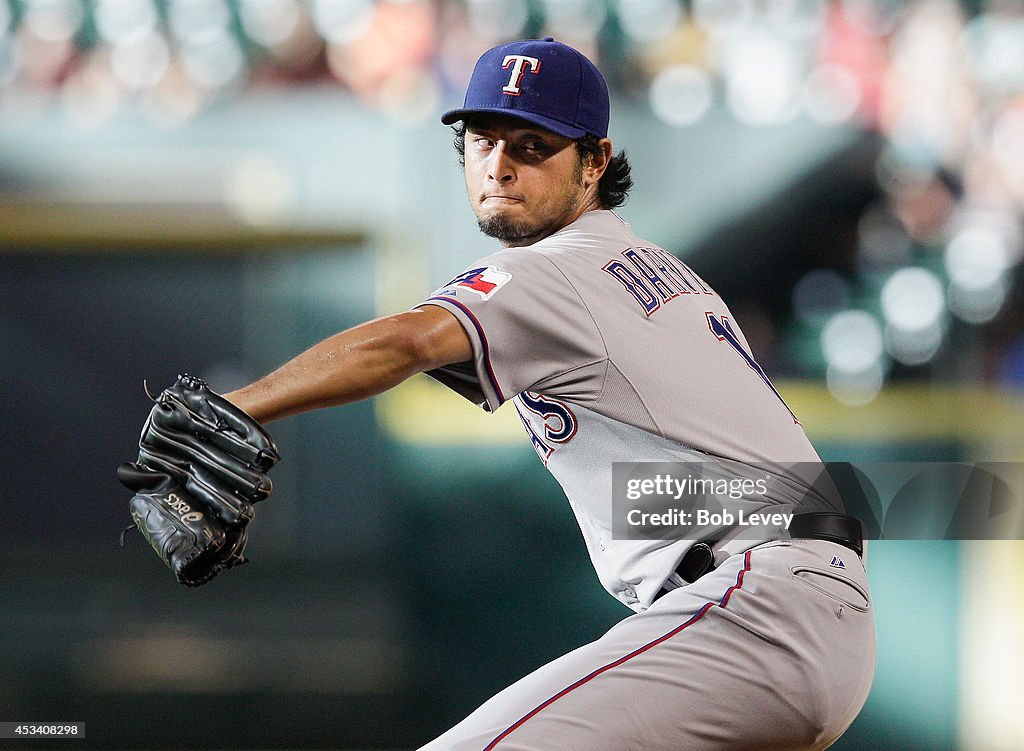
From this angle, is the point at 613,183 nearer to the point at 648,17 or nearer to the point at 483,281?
the point at 483,281

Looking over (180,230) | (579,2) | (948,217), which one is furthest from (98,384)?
(948,217)

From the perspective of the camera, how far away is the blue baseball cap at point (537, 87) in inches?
65.9

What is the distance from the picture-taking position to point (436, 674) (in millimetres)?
3545

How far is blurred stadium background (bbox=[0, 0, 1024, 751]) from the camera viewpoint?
3.56 meters

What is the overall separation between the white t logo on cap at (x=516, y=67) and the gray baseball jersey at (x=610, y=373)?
26cm

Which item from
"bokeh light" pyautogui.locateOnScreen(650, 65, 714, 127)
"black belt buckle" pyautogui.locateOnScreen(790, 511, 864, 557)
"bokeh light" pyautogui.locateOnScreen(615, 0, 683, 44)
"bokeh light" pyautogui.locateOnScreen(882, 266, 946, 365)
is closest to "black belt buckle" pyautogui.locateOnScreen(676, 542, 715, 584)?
"black belt buckle" pyautogui.locateOnScreen(790, 511, 864, 557)

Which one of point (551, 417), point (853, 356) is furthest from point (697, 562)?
point (853, 356)

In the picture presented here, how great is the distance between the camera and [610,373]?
4.59ft

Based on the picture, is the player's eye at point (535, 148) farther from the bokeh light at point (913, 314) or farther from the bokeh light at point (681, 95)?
the bokeh light at point (681, 95)

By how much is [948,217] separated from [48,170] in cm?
326

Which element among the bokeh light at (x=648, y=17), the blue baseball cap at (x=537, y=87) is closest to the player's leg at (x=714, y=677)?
the blue baseball cap at (x=537, y=87)

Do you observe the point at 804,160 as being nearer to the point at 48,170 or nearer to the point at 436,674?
the point at 436,674

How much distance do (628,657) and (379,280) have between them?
2845mm

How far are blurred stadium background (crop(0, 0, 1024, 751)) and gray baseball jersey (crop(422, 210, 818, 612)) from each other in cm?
203
